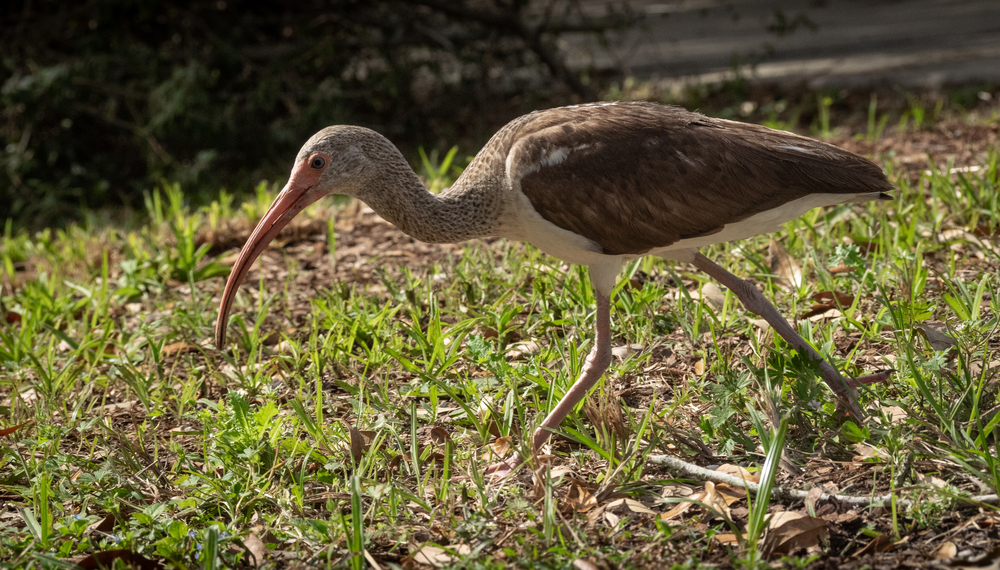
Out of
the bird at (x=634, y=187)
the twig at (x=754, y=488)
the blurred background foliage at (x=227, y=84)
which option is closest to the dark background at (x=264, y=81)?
the blurred background foliage at (x=227, y=84)

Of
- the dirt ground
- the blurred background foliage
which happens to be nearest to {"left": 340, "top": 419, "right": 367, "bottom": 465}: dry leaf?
the dirt ground

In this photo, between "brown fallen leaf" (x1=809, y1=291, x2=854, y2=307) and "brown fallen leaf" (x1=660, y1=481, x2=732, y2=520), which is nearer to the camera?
"brown fallen leaf" (x1=660, y1=481, x2=732, y2=520)

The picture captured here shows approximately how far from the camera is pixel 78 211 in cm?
796

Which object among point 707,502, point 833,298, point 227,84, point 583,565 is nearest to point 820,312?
point 833,298

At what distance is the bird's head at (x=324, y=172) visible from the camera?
360 centimetres

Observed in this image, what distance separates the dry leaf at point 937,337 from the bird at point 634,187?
322mm

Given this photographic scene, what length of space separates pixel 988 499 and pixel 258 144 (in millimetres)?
7062

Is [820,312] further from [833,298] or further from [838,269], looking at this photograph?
[838,269]

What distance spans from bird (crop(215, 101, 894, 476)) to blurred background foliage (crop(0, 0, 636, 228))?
4534 mm

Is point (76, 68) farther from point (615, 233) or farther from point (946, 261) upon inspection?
point (946, 261)

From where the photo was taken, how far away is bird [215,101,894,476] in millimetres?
3332

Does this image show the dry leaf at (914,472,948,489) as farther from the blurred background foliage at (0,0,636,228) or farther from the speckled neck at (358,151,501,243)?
the blurred background foliage at (0,0,636,228)

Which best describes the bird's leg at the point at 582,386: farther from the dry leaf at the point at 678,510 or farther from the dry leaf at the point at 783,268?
the dry leaf at the point at 783,268

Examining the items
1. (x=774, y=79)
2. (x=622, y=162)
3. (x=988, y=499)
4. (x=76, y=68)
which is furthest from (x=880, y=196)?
(x=76, y=68)
